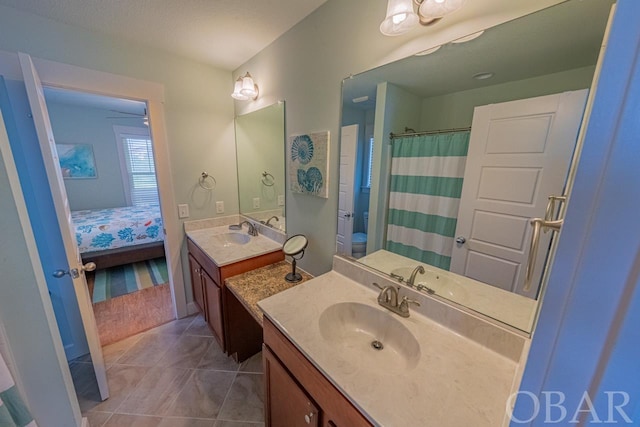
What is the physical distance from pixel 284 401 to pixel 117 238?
3.25 metres

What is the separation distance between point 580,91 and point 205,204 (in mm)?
2541

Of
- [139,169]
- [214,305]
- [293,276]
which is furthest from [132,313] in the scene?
[139,169]

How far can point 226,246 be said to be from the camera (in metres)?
1.93

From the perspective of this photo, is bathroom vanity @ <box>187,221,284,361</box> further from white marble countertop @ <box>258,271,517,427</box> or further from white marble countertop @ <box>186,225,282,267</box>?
white marble countertop @ <box>258,271,517,427</box>

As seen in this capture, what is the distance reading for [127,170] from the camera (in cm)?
452

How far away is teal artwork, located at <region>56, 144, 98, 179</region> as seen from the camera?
394 centimetres

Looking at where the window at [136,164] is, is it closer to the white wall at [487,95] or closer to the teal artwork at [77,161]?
the teal artwork at [77,161]

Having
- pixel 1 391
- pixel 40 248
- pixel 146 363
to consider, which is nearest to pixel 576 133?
pixel 1 391

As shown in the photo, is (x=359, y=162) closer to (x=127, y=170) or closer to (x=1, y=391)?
(x=1, y=391)

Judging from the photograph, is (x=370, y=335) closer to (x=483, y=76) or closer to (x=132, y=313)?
(x=483, y=76)

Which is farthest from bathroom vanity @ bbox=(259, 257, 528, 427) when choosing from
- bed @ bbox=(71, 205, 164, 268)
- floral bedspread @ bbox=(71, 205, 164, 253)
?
floral bedspread @ bbox=(71, 205, 164, 253)

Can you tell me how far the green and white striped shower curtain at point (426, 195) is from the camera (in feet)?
3.14

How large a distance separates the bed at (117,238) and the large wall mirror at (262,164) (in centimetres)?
126

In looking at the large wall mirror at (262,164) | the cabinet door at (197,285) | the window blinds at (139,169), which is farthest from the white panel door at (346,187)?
the window blinds at (139,169)
